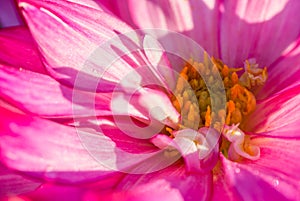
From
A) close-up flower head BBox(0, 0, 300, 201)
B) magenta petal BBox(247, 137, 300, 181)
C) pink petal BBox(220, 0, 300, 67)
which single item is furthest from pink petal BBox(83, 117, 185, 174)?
pink petal BBox(220, 0, 300, 67)

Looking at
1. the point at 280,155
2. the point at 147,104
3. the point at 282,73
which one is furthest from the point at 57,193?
the point at 282,73

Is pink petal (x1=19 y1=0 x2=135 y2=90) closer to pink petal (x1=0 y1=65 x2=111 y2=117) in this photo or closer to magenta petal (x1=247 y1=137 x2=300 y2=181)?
pink petal (x1=0 y1=65 x2=111 y2=117)

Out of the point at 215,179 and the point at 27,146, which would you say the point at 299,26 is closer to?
the point at 215,179

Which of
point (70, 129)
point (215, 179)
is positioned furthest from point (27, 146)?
point (215, 179)

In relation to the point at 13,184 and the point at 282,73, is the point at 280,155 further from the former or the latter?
the point at 13,184

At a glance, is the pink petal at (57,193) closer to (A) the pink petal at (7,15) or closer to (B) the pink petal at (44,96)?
(B) the pink petal at (44,96)

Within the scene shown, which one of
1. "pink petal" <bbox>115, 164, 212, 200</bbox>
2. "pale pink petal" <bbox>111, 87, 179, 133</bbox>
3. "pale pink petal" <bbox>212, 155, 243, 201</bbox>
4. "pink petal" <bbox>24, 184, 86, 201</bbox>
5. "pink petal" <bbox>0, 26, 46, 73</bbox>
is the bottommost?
"pale pink petal" <bbox>212, 155, 243, 201</bbox>
